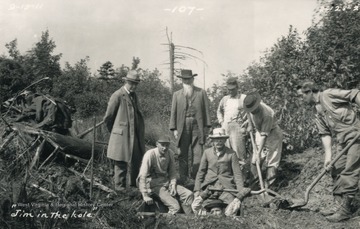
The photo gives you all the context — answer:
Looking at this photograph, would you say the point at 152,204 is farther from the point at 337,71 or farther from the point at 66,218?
the point at 337,71

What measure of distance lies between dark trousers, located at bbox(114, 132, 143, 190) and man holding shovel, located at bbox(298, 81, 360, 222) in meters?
2.75

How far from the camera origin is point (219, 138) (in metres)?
6.45

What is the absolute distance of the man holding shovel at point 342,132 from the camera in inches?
217

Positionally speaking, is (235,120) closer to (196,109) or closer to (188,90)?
(196,109)

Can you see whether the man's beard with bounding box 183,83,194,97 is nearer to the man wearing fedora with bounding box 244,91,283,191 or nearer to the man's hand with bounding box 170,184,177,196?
the man wearing fedora with bounding box 244,91,283,191

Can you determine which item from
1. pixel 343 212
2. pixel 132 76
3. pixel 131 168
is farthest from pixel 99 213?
→ pixel 343 212

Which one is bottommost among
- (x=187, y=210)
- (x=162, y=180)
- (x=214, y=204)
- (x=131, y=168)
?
(x=187, y=210)

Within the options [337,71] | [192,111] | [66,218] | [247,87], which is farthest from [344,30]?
[66,218]

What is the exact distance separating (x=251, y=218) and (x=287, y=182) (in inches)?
95.3

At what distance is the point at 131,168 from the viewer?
7109 millimetres

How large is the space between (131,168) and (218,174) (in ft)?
4.79

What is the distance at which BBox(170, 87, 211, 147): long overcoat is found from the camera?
300 inches

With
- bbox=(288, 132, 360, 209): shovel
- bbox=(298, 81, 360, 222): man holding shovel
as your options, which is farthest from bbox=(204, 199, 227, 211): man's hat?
bbox=(298, 81, 360, 222): man holding shovel

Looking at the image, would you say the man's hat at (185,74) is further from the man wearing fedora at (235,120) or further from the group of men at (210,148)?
the man wearing fedora at (235,120)
